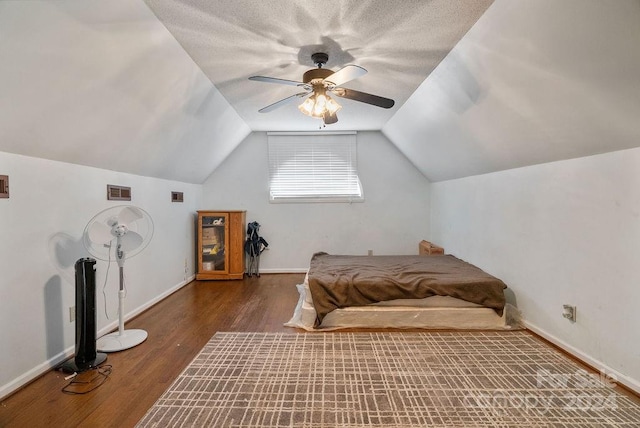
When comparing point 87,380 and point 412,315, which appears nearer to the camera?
point 87,380

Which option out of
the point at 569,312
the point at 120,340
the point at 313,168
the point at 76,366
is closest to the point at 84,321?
the point at 76,366

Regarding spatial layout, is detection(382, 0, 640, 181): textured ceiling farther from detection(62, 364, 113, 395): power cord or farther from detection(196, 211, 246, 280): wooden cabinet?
detection(62, 364, 113, 395): power cord

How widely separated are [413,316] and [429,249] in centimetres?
203

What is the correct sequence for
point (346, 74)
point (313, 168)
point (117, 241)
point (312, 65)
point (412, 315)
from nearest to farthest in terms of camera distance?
point (346, 74) → point (117, 241) → point (312, 65) → point (412, 315) → point (313, 168)

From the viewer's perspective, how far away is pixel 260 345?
260 cm

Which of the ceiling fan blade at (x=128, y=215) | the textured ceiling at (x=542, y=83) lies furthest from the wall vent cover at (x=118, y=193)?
the textured ceiling at (x=542, y=83)

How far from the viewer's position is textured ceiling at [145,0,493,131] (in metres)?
1.91

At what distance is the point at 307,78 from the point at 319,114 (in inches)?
12.2

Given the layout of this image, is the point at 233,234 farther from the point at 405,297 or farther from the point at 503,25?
the point at 503,25

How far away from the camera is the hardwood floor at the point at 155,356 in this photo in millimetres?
1774

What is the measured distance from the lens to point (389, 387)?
6.52 feet

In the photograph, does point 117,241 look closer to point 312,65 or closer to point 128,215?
point 128,215

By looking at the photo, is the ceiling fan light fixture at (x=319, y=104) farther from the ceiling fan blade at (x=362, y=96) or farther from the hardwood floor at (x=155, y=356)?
the hardwood floor at (x=155, y=356)

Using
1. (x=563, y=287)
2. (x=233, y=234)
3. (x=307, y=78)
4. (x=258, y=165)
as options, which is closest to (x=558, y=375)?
(x=563, y=287)
